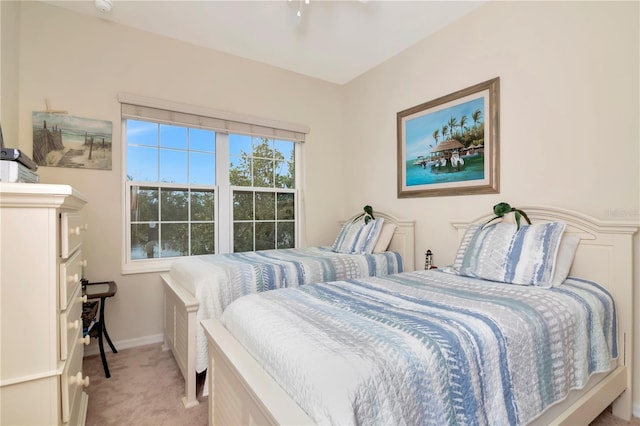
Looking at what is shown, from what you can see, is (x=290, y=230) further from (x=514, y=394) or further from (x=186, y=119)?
(x=514, y=394)

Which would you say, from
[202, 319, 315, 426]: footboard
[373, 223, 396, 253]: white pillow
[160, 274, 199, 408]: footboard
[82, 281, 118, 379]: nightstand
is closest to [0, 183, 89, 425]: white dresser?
[202, 319, 315, 426]: footboard

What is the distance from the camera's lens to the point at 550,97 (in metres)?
2.08

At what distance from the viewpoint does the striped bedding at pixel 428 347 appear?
848 mm

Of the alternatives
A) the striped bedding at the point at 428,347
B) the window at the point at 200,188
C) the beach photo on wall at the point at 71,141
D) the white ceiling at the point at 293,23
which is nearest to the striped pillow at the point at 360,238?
the window at the point at 200,188

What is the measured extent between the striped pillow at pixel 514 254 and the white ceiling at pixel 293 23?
1.83 metres

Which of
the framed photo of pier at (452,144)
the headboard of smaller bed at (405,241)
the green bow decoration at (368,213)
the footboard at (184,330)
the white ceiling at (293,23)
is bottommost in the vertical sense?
the footboard at (184,330)

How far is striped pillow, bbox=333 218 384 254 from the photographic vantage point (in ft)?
9.46

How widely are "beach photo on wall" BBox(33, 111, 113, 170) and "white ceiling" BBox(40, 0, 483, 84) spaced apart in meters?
0.91

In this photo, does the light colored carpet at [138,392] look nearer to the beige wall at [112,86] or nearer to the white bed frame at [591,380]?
the beige wall at [112,86]

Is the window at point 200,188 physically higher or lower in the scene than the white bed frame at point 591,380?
higher

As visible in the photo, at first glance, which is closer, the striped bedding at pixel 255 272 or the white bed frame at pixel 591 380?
the white bed frame at pixel 591 380

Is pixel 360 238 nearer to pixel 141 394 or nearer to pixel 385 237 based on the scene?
pixel 385 237

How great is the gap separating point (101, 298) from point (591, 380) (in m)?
2.97

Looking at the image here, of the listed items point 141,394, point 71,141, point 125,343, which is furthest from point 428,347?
point 71,141
